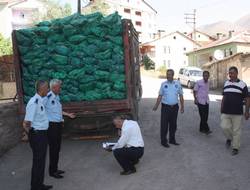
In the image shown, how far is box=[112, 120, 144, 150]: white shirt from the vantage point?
8070 mm

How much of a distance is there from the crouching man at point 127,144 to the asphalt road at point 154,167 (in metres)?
0.29

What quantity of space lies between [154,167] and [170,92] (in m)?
2.07

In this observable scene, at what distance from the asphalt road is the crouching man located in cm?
29

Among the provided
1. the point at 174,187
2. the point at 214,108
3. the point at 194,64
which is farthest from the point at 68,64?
the point at 194,64

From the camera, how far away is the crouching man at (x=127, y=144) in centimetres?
809

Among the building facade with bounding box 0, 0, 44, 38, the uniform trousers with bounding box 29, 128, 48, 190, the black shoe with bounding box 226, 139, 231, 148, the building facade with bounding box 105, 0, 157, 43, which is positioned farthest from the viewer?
the building facade with bounding box 105, 0, 157, 43

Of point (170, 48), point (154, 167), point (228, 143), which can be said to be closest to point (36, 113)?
point (154, 167)

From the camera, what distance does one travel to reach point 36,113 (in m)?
7.05

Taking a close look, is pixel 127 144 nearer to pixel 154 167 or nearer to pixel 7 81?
pixel 154 167

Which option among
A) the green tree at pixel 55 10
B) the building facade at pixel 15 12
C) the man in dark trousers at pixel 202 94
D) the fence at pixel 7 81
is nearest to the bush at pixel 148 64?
the building facade at pixel 15 12

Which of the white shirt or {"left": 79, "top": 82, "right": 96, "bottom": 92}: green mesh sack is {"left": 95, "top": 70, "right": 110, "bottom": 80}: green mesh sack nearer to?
{"left": 79, "top": 82, "right": 96, "bottom": 92}: green mesh sack

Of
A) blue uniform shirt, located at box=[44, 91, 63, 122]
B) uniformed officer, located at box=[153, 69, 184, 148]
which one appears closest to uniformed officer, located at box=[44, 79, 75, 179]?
blue uniform shirt, located at box=[44, 91, 63, 122]

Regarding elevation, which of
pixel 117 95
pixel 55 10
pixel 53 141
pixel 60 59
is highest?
pixel 55 10

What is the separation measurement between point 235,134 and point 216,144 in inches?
48.8
